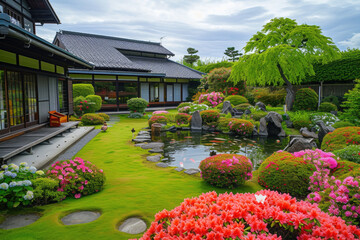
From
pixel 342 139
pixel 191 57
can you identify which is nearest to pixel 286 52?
pixel 342 139

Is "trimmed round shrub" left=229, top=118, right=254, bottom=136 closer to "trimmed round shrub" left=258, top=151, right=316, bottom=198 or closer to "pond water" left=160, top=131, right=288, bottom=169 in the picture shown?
"pond water" left=160, top=131, right=288, bottom=169

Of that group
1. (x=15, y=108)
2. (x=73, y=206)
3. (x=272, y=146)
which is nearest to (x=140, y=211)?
(x=73, y=206)

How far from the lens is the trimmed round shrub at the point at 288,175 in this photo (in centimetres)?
471

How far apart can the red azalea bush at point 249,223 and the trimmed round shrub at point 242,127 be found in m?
10.4

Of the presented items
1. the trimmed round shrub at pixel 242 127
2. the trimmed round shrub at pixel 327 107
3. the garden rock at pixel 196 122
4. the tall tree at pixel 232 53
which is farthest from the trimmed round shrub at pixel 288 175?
the tall tree at pixel 232 53

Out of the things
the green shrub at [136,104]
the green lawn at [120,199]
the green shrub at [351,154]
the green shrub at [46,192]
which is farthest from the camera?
the green shrub at [136,104]

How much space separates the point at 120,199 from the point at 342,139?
569 centimetres

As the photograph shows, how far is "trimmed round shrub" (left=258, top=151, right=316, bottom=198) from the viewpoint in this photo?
471 cm

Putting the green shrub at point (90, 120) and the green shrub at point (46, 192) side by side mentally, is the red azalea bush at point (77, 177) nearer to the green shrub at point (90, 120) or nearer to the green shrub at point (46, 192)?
the green shrub at point (46, 192)

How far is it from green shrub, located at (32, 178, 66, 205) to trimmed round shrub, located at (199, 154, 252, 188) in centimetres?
284

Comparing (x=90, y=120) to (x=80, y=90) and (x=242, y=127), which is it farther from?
(x=242, y=127)

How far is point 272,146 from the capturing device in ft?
33.6

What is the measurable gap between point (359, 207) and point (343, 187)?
240 millimetres

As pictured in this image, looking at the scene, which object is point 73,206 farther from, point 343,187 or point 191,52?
point 191,52
